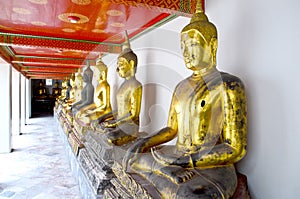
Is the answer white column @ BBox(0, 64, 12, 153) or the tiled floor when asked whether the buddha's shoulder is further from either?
white column @ BBox(0, 64, 12, 153)

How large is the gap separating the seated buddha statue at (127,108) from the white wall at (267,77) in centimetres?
111

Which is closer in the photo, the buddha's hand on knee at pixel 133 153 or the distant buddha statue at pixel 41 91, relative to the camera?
the buddha's hand on knee at pixel 133 153

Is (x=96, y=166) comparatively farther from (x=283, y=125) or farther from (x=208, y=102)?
(x=283, y=125)

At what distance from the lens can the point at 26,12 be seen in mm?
2898

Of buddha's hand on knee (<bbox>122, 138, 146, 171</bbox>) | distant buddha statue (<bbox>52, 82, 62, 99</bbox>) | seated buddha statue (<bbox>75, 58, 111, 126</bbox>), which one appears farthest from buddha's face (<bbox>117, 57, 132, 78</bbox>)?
distant buddha statue (<bbox>52, 82, 62, 99</bbox>)

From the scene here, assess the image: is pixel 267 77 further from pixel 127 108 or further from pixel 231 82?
pixel 127 108

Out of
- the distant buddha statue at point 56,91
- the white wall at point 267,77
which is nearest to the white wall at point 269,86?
the white wall at point 267,77

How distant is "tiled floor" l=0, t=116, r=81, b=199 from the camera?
3.22 m

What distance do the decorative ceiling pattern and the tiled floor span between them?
206 cm

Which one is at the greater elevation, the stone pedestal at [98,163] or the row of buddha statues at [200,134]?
the row of buddha statues at [200,134]

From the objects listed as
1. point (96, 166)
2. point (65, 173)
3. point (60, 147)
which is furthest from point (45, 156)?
point (96, 166)

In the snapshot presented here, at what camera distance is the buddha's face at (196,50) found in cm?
159

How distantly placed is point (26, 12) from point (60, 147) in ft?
13.0

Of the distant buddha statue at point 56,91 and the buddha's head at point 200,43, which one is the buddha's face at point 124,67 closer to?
the buddha's head at point 200,43
